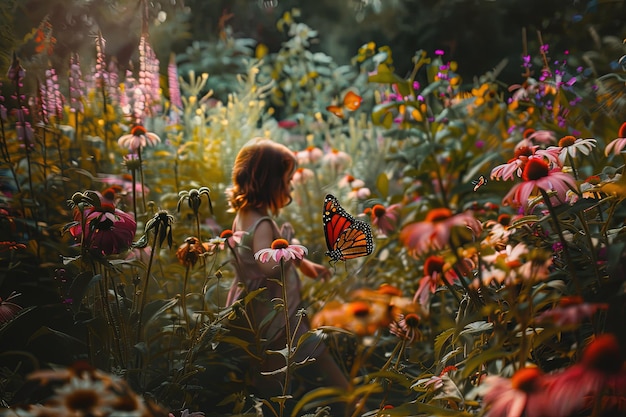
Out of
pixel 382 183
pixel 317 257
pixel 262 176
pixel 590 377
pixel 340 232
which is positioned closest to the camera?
pixel 590 377

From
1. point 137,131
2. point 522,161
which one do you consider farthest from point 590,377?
point 137,131

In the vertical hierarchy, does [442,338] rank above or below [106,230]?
below

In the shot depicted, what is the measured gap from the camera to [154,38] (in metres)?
1.68

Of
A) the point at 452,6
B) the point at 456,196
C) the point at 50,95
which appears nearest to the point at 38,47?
the point at 50,95

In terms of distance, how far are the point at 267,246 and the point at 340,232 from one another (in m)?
0.18

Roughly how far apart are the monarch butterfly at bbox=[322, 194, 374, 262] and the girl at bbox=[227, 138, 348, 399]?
5.5 inches

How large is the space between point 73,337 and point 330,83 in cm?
250

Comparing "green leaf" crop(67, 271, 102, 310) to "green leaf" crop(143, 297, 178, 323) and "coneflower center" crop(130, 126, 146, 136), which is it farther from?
"coneflower center" crop(130, 126, 146, 136)

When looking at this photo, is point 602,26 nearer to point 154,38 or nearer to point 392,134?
point 392,134

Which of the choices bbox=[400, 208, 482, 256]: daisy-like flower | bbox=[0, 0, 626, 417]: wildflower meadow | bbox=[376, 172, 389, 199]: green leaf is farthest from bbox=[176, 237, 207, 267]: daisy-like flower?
bbox=[376, 172, 389, 199]: green leaf

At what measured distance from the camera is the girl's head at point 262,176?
148cm

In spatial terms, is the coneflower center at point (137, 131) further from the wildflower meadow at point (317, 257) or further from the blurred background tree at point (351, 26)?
the blurred background tree at point (351, 26)

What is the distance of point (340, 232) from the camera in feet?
4.30

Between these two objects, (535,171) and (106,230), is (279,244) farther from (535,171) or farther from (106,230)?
(535,171)
